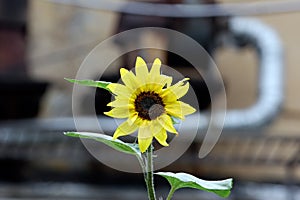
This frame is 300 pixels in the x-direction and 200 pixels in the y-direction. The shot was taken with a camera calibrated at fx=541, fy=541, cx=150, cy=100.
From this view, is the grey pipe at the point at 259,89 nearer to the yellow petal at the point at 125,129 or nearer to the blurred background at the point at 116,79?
the blurred background at the point at 116,79

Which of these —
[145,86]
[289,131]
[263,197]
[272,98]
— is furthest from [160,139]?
[289,131]

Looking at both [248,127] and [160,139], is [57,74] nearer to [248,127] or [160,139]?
[248,127]

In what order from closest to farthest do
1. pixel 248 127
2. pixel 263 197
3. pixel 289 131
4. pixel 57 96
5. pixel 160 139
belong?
pixel 160 139 < pixel 263 197 < pixel 248 127 < pixel 289 131 < pixel 57 96

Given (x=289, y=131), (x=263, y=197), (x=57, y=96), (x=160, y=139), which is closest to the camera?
(x=160, y=139)

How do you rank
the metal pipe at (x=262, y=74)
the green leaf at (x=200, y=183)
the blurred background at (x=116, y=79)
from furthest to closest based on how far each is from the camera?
the metal pipe at (x=262, y=74) < the blurred background at (x=116, y=79) < the green leaf at (x=200, y=183)

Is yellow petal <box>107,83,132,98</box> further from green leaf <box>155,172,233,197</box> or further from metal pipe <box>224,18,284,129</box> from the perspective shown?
metal pipe <box>224,18,284,129</box>

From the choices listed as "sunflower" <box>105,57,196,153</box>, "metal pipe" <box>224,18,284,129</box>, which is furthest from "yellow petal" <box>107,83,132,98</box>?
"metal pipe" <box>224,18,284,129</box>

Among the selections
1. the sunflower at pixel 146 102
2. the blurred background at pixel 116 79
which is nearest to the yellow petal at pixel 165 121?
the sunflower at pixel 146 102

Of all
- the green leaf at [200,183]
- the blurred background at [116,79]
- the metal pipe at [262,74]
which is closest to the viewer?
the green leaf at [200,183]
